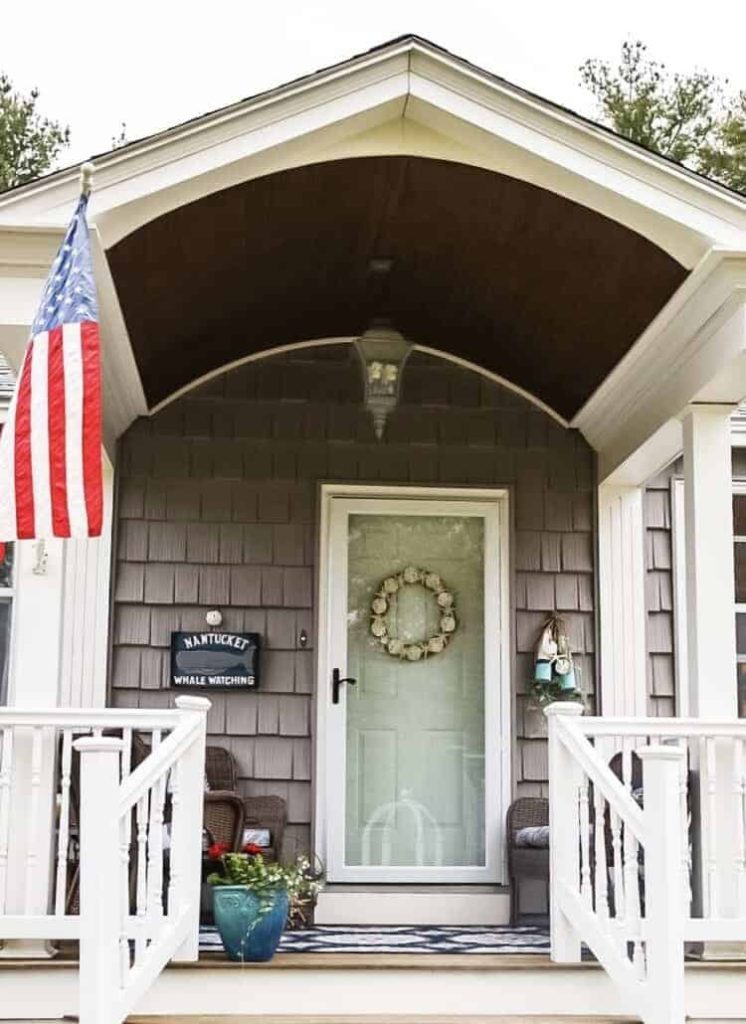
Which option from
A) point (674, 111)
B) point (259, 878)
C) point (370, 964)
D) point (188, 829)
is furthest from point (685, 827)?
point (674, 111)

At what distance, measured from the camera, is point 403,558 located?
696cm

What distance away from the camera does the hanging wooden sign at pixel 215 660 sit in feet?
21.9

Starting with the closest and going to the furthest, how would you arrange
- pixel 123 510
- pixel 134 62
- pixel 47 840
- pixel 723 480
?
pixel 47 840 < pixel 723 480 < pixel 123 510 < pixel 134 62

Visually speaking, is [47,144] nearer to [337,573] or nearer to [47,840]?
[337,573]

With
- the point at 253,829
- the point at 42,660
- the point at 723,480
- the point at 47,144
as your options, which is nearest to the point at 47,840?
the point at 42,660

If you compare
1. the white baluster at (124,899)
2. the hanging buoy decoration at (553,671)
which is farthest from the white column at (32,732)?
the hanging buoy decoration at (553,671)

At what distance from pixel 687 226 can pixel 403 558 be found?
255 cm

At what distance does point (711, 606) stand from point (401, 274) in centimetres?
203

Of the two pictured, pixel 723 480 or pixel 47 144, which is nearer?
pixel 723 480

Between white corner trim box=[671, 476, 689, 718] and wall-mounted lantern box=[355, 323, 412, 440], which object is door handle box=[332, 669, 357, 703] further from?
white corner trim box=[671, 476, 689, 718]

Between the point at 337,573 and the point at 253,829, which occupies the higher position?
the point at 337,573

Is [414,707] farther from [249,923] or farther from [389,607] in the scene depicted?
[249,923]

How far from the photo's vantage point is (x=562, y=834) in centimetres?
494

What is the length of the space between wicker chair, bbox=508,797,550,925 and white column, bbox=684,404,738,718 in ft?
4.30
